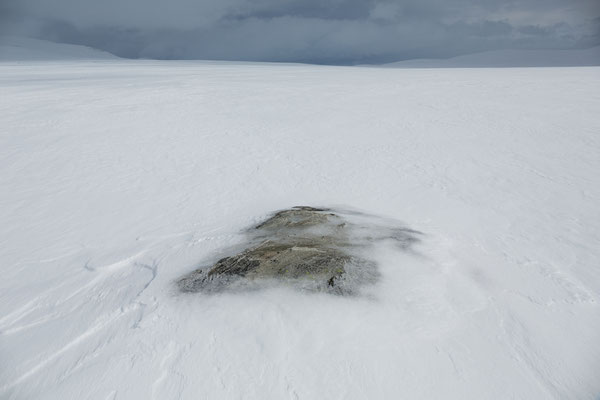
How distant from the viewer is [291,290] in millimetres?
3098

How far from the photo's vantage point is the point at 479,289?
3.27 m

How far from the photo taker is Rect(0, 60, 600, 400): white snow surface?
247 cm

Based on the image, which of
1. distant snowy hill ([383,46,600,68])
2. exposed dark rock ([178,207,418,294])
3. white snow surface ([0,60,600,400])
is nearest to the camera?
white snow surface ([0,60,600,400])

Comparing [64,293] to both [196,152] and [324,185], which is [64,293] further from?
[196,152]

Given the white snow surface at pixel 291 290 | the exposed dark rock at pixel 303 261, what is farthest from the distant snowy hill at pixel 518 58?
the exposed dark rock at pixel 303 261

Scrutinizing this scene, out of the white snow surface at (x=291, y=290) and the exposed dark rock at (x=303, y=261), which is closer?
the white snow surface at (x=291, y=290)

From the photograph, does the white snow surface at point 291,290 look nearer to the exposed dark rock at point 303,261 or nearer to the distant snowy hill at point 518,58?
the exposed dark rock at point 303,261

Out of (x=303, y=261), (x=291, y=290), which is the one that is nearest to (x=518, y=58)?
(x=303, y=261)

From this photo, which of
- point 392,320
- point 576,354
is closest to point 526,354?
point 576,354

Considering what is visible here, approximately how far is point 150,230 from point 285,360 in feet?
9.62

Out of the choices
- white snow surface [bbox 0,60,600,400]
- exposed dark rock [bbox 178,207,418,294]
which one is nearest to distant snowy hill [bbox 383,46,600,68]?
white snow surface [bbox 0,60,600,400]

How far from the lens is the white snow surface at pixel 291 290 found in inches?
97.3

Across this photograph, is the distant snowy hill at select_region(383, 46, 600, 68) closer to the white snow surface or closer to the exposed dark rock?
the white snow surface

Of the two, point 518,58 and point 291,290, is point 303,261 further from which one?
point 518,58
